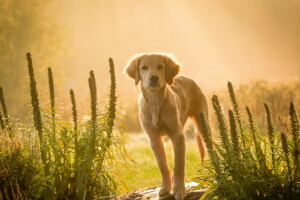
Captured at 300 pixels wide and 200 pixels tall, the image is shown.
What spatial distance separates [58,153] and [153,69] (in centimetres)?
128

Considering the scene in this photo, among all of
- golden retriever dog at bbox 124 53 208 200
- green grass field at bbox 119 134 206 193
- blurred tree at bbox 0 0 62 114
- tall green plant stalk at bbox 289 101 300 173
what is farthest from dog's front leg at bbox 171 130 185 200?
blurred tree at bbox 0 0 62 114

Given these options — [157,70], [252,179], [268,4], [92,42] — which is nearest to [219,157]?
[252,179]

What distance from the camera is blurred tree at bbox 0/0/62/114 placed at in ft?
61.6

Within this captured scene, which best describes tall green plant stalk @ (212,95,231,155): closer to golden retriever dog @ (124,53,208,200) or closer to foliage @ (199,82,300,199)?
foliage @ (199,82,300,199)

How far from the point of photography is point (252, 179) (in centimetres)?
277

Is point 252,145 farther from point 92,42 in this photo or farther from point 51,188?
point 92,42

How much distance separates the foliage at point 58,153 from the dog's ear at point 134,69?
21cm

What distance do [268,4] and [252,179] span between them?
3377 cm

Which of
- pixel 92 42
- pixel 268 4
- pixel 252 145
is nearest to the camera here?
pixel 252 145

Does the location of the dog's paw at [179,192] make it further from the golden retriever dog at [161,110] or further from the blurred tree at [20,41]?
the blurred tree at [20,41]

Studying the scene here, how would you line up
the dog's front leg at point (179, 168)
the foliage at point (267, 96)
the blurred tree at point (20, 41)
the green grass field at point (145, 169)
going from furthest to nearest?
the blurred tree at point (20, 41) < the foliage at point (267, 96) < the green grass field at point (145, 169) < the dog's front leg at point (179, 168)

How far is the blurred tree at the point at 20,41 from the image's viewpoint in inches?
739

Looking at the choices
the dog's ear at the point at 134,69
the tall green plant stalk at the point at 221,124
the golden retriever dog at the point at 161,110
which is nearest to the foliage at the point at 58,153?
the dog's ear at the point at 134,69

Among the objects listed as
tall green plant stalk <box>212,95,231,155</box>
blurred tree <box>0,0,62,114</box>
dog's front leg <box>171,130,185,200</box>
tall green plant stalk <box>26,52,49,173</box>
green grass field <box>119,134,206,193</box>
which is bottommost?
green grass field <box>119,134,206,193</box>
